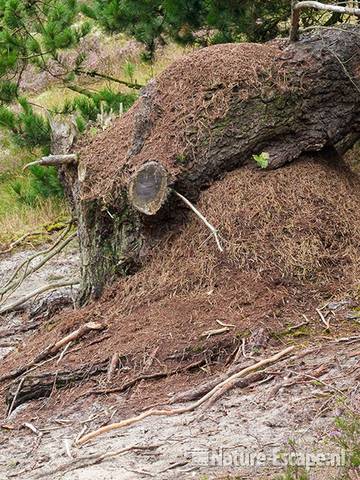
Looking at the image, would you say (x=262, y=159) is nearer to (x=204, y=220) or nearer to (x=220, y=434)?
(x=204, y=220)

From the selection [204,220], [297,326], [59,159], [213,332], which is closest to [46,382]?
[213,332]

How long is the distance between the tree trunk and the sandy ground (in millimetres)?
1529

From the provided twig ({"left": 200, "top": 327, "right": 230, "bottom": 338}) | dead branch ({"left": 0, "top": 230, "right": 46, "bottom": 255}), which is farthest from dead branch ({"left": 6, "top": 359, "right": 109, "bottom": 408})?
dead branch ({"left": 0, "top": 230, "right": 46, "bottom": 255})

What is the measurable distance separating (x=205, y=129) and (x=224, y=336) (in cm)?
166

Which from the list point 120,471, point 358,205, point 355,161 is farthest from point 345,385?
point 355,161

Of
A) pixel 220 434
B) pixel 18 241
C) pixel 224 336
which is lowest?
pixel 18 241

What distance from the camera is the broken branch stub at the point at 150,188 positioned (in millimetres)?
6148

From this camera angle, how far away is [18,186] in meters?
12.2

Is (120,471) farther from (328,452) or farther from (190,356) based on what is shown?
(190,356)

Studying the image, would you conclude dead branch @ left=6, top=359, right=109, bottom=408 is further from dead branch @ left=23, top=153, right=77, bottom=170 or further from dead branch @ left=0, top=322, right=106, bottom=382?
dead branch @ left=23, top=153, right=77, bottom=170

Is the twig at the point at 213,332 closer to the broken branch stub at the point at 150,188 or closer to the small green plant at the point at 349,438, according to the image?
the broken branch stub at the point at 150,188

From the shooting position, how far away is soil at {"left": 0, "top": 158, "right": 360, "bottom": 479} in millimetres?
4246

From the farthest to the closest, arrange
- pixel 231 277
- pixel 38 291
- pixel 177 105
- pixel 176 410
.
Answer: pixel 38 291 → pixel 177 105 → pixel 231 277 → pixel 176 410

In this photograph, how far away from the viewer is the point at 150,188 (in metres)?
6.18
